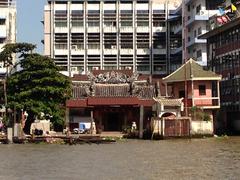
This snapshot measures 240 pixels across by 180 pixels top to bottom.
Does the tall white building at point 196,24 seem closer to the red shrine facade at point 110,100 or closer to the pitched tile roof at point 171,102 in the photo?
the red shrine facade at point 110,100

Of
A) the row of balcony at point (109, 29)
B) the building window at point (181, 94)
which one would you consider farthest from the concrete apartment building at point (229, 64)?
the row of balcony at point (109, 29)

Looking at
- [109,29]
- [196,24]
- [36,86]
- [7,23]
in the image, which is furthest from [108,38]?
[36,86]

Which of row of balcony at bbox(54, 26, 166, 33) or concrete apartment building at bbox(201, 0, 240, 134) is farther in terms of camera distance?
row of balcony at bbox(54, 26, 166, 33)

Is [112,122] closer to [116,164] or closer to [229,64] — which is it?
[229,64]

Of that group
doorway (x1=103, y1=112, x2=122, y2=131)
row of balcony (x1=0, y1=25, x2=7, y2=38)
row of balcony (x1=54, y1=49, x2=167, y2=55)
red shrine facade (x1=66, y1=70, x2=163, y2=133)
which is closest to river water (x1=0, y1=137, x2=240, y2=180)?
red shrine facade (x1=66, y1=70, x2=163, y2=133)

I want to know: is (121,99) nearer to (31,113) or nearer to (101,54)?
(31,113)

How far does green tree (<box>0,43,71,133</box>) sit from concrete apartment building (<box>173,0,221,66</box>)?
3192cm

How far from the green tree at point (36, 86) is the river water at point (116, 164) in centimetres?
1326

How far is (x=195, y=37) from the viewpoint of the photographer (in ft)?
294

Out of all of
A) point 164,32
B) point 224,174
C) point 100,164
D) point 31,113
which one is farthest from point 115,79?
point 224,174

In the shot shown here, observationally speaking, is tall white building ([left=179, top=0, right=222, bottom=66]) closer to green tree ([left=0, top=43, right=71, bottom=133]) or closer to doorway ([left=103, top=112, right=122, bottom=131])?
doorway ([left=103, top=112, right=122, bottom=131])

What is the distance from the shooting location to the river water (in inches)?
1004

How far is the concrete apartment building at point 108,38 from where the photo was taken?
10506 cm

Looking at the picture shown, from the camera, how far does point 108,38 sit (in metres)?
106
